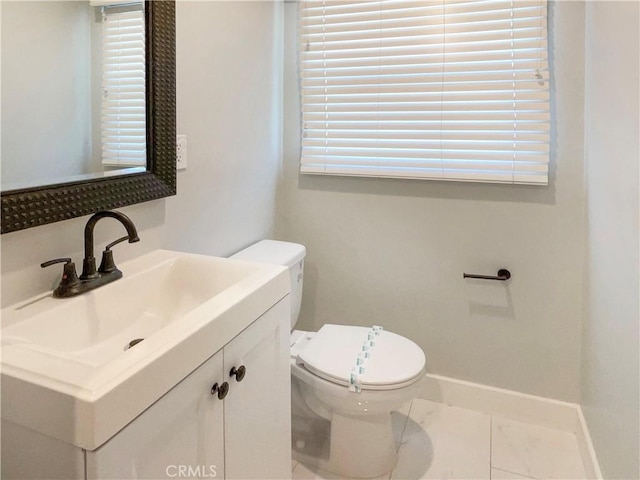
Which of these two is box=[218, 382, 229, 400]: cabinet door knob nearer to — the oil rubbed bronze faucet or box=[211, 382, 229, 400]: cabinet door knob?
box=[211, 382, 229, 400]: cabinet door knob

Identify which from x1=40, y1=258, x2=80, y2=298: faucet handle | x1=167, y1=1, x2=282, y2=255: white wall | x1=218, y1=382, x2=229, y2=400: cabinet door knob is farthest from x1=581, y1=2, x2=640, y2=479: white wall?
x1=40, y1=258, x2=80, y2=298: faucet handle

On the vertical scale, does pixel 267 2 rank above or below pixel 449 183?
above

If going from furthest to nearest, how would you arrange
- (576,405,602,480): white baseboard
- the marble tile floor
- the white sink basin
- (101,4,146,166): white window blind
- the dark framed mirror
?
the marble tile floor
(576,405,602,480): white baseboard
(101,4,146,166): white window blind
the dark framed mirror
the white sink basin

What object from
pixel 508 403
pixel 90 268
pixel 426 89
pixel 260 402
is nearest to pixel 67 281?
pixel 90 268

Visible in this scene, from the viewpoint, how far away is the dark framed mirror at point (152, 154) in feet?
3.76

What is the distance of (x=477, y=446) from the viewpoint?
1977 mm

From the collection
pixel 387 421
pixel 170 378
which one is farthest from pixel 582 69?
pixel 170 378

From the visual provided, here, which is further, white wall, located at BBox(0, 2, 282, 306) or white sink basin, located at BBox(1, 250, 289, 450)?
white wall, located at BBox(0, 2, 282, 306)

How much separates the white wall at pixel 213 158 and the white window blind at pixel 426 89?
21 centimetres

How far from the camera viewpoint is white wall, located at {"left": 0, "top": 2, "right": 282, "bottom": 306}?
1.15 m

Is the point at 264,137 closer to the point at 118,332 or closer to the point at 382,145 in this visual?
the point at 382,145

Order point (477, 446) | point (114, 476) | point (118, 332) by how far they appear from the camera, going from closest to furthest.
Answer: point (114, 476), point (118, 332), point (477, 446)

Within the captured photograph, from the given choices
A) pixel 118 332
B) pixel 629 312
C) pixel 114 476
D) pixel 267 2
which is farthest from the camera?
pixel 267 2

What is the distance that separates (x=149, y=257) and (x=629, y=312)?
140cm
